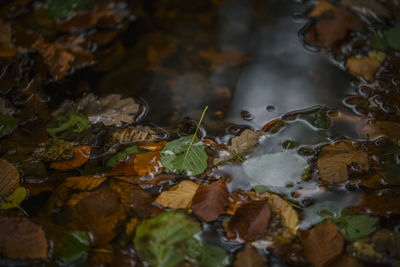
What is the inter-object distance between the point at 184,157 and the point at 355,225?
28.9 inches

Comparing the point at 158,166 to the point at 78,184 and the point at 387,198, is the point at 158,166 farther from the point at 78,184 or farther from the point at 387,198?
the point at 387,198

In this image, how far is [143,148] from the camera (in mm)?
1398

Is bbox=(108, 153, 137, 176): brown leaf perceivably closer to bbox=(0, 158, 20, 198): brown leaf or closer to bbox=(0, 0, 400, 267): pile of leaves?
bbox=(0, 0, 400, 267): pile of leaves

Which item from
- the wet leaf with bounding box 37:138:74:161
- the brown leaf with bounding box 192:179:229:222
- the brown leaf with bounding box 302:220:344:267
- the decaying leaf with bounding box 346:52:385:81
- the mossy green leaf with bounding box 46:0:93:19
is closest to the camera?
the brown leaf with bounding box 302:220:344:267

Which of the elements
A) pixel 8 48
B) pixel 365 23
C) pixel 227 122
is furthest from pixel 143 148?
pixel 365 23

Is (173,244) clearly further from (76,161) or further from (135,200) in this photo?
(76,161)

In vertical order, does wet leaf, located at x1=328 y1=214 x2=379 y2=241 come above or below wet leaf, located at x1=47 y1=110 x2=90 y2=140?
below

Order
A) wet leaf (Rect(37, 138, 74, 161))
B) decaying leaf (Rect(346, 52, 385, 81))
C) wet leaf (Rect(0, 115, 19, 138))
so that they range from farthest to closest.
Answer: decaying leaf (Rect(346, 52, 385, 81))
wet leaf (Rect(0, 115, 19, 138))
wet leaf (Rect(37, 138, 74, 161))

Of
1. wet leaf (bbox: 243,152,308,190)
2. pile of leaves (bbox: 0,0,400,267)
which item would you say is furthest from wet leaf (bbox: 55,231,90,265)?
wet leaf (bbox: 243,152,308,190)

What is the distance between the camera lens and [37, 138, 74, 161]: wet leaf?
138cm

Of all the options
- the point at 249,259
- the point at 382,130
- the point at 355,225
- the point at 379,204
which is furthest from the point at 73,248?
the point at 382,130

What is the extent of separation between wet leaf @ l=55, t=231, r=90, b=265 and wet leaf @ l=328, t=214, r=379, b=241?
0.96 metres

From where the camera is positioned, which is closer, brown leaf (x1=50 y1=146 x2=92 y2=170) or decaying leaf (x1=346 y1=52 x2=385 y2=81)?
brown leaf (x1=50 y1=146 x2=92 y2=170)

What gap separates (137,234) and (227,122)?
753mm
